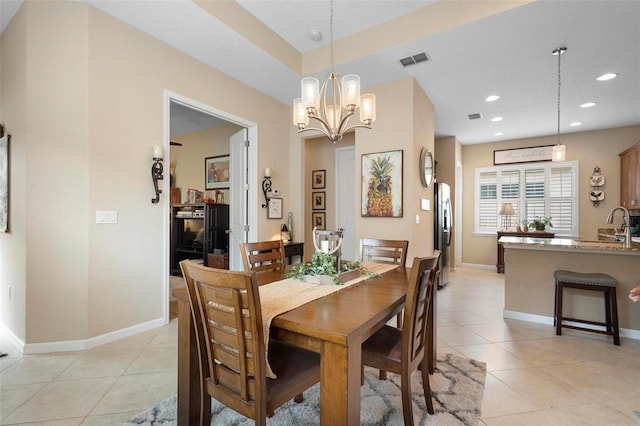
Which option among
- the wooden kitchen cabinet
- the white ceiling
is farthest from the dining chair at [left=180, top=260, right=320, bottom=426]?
the wooden kitchen cabinet

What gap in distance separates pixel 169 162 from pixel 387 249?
2.51 metres

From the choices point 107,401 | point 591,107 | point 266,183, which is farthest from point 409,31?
point 107,401

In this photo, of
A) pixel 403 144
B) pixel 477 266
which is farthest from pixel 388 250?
pixel 477 266

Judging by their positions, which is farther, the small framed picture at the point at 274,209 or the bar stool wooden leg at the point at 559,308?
the small framed picture at the point at 274,209

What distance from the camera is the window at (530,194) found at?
6.02 metres

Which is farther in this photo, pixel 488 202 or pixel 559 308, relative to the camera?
pixel 488 202

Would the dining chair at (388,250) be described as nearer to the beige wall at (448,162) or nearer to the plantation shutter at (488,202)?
the beige wall at (448,162)

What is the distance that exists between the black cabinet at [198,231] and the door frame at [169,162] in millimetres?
1031

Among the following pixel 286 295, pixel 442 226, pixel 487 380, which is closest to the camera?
pixel 286 295

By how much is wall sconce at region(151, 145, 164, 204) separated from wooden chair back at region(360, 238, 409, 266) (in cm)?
212

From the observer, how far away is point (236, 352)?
1205 millimetres

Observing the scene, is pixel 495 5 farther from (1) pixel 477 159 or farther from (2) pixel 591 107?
(1) pixel 477 159

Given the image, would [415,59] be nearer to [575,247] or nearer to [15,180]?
[575,247]

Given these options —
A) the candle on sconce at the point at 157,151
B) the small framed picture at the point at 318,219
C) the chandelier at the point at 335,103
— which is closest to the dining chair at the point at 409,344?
the chandelier at the point at 335,103
